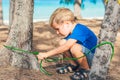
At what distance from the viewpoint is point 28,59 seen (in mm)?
4879

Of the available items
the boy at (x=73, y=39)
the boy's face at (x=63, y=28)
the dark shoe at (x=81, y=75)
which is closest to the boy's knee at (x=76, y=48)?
the boy at (x=73, y=39)

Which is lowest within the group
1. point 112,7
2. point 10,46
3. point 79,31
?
point 10,46

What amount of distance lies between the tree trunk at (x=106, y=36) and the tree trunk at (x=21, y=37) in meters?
1.24

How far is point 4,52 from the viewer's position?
492cm

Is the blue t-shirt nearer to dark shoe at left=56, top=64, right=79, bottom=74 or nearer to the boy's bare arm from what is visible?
the boy's bare arm

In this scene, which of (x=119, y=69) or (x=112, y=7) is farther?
(x=119, y=69)

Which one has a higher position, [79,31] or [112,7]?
[112,7]

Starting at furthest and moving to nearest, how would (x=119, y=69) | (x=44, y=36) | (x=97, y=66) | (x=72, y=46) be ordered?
(x=44, y=36) < (x=119, y=69) < (x=72, y=46) < (x=97, y=66)

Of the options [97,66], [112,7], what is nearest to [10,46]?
[97,66]

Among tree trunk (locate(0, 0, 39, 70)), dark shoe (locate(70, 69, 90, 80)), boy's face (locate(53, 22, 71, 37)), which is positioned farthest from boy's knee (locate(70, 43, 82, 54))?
tree trunk (locate(0, 0, 39, 70))

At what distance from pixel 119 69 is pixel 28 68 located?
171cm

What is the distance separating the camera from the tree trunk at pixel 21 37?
485 cm

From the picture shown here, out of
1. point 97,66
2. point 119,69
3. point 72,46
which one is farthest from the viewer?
point 119,69

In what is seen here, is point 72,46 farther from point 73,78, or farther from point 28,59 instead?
point 28,59
